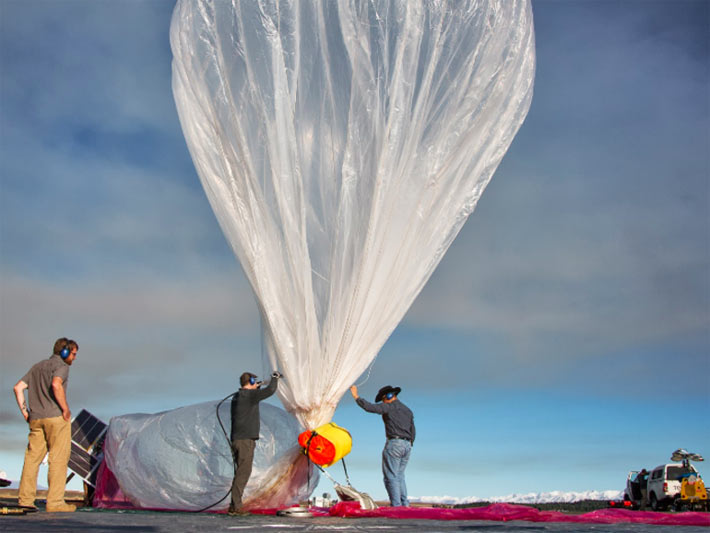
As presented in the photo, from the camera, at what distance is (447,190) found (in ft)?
31.1

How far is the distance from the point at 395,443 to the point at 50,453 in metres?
4.21

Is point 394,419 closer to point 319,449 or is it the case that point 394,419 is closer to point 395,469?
point 395,469

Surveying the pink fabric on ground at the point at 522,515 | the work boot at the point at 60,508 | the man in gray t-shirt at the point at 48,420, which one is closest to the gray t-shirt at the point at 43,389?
the man in gray t-shirt at the point at 48,420

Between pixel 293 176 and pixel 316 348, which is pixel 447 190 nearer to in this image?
pixel 293 176

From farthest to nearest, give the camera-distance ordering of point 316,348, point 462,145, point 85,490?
1. point 85,490
2. point 462,145
3. point 316,348

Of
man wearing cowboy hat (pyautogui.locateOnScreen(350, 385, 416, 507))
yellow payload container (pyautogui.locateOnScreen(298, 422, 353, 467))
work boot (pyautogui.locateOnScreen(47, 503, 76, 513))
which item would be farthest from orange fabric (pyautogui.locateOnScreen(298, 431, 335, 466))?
work boot (pyautogui.locateOnScreen(47, 503, 76, 513))

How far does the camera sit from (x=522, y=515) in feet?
23.2

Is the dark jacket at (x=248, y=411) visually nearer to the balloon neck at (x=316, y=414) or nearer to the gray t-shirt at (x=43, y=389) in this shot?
the balloon neck at (x=316, y=414)

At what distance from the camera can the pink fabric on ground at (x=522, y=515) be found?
22.9 ft

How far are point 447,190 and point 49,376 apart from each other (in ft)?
17.0

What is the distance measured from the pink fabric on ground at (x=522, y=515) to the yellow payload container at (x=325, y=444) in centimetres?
58

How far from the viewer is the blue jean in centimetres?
976

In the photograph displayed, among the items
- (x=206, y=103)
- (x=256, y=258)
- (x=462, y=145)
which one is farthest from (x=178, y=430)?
(x=462, y=145)

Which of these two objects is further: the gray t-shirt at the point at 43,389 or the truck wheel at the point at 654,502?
the truck wheel at the point at 654,502
